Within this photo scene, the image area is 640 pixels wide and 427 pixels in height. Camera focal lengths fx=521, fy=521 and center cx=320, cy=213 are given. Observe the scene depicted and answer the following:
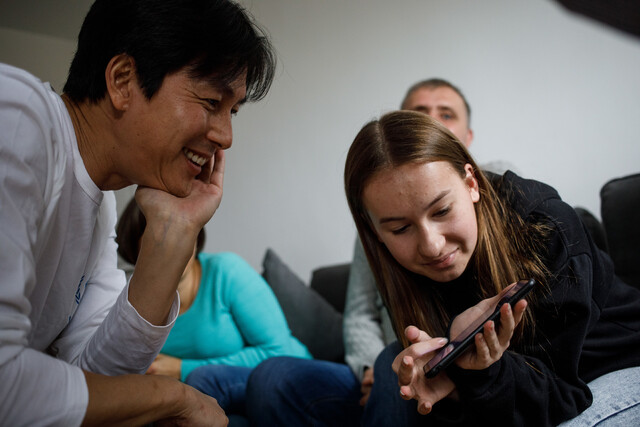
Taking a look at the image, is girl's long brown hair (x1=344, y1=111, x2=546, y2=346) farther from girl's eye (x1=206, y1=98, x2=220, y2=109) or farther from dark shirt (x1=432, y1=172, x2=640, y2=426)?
girl's eye (x1=206, y1=98, x2=220, y2=109)

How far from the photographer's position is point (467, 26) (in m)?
1.62

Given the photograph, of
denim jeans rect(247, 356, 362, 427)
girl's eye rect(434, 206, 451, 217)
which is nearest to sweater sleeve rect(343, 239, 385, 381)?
denim jeans rect(247, 356, 362, 427)

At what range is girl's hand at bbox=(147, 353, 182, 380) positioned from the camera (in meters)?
1.16

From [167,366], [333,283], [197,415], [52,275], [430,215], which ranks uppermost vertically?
[430,215]

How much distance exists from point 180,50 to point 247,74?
A: 10 cm

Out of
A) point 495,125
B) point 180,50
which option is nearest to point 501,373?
point 180,50

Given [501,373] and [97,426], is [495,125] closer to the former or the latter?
[501,373]

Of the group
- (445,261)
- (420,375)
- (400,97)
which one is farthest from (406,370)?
(400,97)

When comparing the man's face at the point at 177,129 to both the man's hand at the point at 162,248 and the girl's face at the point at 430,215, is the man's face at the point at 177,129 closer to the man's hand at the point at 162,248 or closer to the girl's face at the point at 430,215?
the man's hand at the point at 162,248

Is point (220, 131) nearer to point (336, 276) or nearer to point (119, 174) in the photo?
point (119, 174)

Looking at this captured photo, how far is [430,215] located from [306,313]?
81 centimetres

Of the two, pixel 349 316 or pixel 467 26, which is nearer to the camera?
pixel 349 316

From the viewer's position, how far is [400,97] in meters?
1.59

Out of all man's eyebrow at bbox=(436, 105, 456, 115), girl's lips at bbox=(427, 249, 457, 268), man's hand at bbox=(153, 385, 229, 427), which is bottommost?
man's hand at bbox=(153, 385, 229, 427)
